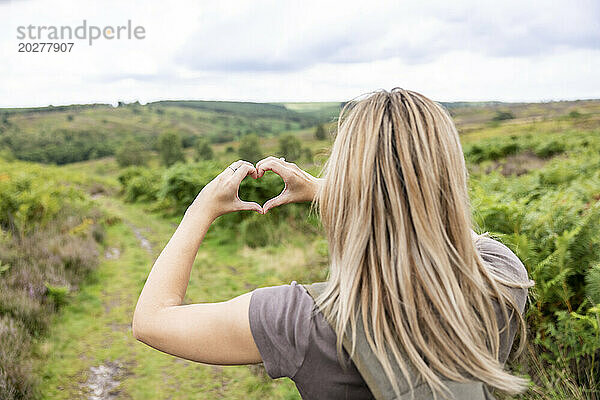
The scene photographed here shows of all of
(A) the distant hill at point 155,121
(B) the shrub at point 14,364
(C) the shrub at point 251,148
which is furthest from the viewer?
(A) the distant hill at point 155,121

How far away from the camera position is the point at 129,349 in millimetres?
5574

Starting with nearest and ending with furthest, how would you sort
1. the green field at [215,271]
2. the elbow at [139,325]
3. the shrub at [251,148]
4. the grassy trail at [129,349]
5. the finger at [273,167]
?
the elbow at [139,325] < the finger at [273,167] < the green field at [215,271] < the grassy trail at [129,349] < the shrub at [251,148]

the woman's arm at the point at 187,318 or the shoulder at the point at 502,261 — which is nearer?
the woman's arm at the point at 187,318

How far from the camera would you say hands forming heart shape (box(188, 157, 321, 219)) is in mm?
1587

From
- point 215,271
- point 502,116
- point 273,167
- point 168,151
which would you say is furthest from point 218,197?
point 502,116

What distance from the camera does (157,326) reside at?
1394 millimetres

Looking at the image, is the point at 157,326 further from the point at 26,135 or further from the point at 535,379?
the point at 26,135

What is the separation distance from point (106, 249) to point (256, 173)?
A: 896 centimetres

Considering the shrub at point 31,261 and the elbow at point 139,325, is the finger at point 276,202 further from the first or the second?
the shrub at point 31,261

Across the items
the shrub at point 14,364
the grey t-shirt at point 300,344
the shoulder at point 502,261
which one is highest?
the shoulder at point 502,261

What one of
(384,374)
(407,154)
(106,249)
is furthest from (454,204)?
(106,249)

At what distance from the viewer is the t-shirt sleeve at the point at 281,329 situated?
4.37 feet

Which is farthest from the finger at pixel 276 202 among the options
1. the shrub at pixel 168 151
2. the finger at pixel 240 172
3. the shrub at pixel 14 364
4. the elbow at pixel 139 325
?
the shrub at pixel 168 151

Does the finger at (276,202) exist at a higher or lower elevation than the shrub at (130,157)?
higher
